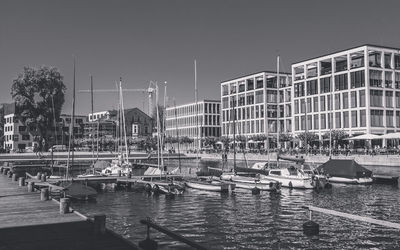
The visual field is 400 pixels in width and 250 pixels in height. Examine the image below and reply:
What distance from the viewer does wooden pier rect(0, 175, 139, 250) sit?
1485 centimetres

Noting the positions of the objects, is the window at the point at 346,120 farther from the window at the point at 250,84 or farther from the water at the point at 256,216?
the water at the point at 256,216

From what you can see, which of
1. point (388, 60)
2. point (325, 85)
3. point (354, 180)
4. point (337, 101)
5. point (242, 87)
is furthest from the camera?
point (242, 87)

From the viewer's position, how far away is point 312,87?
11244 centimetres

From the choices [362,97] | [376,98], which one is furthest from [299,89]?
[376,98]

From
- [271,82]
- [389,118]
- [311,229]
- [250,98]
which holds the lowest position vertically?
[311,229]

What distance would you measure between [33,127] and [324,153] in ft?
225

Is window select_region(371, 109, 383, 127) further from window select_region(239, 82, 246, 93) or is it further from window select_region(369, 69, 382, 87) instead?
window select_region(239, 82, 246, 93)

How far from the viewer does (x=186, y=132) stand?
17912 centimetres

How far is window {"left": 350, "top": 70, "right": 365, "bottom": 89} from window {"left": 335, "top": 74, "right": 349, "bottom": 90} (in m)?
1.75

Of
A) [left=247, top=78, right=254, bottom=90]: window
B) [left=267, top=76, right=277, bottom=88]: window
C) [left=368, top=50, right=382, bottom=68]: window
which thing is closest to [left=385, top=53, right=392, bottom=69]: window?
[left=368, top=50, right=382, bottom=68]: window

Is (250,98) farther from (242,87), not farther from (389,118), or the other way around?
(389,118)

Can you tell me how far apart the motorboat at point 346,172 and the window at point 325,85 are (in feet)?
192

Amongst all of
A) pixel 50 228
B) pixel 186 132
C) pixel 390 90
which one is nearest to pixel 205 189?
pixel 50 228

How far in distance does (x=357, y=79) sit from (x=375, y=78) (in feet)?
12.8
